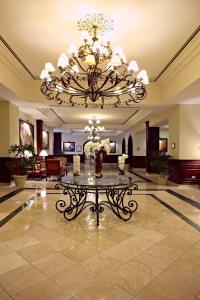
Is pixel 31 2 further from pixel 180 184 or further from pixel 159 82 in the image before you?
pixel 180 184

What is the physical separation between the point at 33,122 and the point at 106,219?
815 cm

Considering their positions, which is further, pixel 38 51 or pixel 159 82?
pixel 159 82

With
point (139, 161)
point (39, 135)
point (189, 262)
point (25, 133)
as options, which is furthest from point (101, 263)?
point (139, 161)

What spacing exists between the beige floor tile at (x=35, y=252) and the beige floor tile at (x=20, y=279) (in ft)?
0.70

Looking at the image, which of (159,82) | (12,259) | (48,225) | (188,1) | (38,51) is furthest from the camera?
(159,82)

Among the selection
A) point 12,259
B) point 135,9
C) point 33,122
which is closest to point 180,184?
point 135,9

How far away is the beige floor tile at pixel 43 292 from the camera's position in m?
1.84

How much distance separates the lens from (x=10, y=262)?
241 cm

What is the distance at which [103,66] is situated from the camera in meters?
5.52

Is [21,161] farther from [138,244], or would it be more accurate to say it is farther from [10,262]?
[138,244]

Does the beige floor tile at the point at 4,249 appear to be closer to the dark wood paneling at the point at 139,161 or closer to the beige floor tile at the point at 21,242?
the beige floor tile at the point at 21,242

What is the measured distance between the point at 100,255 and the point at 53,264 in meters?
0.56

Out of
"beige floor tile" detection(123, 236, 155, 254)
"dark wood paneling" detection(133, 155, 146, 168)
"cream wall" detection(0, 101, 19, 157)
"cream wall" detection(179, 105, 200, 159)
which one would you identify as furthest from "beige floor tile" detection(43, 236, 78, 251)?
"dark wood paneling" detection(133, 155, 146, 168)

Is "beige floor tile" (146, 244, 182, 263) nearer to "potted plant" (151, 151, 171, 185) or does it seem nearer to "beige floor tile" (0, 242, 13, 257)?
"beige floor tile" (0, 242, 13, 257)
